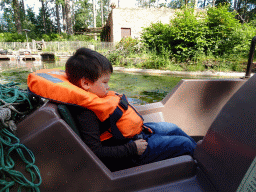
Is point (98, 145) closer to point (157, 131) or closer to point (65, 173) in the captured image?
point (65, 173)

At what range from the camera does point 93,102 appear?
88 centimetres

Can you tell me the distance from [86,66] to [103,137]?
1.35 feet

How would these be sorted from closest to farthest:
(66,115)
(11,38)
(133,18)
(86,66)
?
(66,115) → (86,66) → (133,18) → (11,38)

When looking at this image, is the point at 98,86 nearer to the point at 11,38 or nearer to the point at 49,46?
the point at 49,46

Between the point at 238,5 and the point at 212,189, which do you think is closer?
the point at 212,189

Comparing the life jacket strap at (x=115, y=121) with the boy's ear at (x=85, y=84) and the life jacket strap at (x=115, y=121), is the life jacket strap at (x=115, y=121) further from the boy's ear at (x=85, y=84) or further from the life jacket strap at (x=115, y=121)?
the boy's ear at (x=85, y=84)

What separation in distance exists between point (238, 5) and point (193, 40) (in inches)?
1221

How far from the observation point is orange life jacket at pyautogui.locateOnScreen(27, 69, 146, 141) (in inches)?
33.0

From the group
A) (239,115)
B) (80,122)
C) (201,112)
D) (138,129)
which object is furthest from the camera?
(201,112)

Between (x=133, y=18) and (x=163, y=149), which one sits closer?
(x=163, y=149)

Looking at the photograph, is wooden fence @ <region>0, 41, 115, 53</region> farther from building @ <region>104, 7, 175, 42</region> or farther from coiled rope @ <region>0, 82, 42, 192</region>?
coiled rope @ <region>0, 82, 42, 192</region>

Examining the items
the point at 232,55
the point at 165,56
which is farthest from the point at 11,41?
the point at 232,55

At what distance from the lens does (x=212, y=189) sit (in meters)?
0.80

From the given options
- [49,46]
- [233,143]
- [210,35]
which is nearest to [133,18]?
[49,46]
